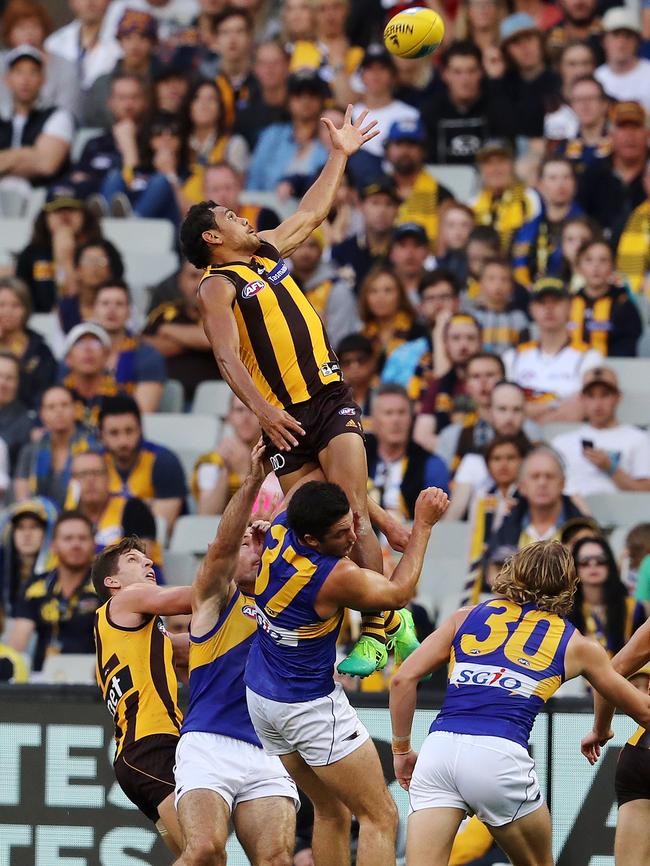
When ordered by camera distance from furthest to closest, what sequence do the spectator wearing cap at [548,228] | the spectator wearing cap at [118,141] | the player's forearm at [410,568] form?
1. the spectator wearing cap at [118,141]
2. the spectator wearing cap at [548,228]
3. the player's forearm at [410,568]

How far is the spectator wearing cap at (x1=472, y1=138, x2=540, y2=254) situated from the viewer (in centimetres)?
1435

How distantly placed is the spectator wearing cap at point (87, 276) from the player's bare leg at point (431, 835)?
26.1 ft

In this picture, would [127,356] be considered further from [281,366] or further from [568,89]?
[281,366]

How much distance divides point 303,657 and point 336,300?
21.8 ft

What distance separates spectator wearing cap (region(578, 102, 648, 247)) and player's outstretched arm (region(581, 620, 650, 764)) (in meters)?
6.81

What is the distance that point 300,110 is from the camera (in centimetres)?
1531

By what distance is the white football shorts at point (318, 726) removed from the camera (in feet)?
25.2

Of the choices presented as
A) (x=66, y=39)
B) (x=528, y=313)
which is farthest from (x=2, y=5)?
(x=528, y=313)

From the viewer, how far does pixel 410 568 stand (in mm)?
7586

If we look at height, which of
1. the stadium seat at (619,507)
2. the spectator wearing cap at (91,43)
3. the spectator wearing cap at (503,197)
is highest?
the spectator wearing cap at (91,43)

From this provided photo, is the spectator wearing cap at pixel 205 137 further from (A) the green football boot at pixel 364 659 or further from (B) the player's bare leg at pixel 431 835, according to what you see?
(B) the player's bare leg at pixel 431 835

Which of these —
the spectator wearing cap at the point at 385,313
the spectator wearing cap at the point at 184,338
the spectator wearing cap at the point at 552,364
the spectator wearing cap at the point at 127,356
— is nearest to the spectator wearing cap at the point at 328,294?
the spectator wearing cap at the point at 385,313

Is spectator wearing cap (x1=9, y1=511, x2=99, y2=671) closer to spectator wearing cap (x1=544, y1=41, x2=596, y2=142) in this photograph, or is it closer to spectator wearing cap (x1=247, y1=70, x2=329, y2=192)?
spectator wearing cap (x1=247, y1=70, x2=329, y2=192)

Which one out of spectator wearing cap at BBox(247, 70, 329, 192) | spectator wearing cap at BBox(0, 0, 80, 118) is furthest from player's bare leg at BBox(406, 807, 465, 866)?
spectator wearing cap at BBox(0, 0, 80, 118)
